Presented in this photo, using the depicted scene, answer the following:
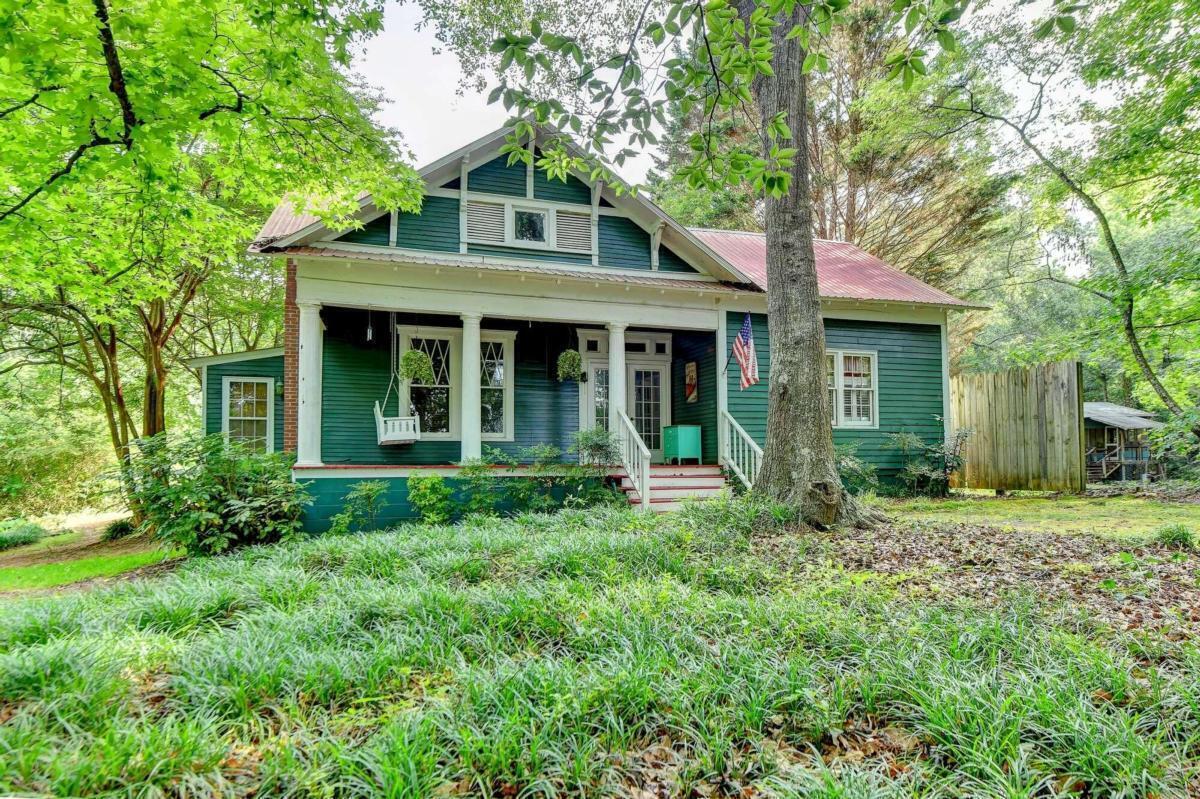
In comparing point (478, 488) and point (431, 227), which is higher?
point (431, 227)

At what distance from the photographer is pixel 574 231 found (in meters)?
10.6

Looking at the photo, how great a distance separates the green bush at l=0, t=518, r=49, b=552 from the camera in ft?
43.4

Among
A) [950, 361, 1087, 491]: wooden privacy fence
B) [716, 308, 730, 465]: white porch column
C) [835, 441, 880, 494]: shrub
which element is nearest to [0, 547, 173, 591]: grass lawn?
[716, 308, 730, 465]: white porch column

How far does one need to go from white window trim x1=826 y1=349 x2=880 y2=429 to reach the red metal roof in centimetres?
119

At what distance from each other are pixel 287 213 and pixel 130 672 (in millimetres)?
10470

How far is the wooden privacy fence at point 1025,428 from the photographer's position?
→ 12031mm


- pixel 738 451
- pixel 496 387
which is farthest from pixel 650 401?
pixel 496 387

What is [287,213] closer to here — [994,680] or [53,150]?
[53,150]

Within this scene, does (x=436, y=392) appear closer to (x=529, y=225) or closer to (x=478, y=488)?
(x=478, y=488)

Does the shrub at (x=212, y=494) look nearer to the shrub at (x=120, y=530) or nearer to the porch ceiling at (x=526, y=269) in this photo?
the porch ceiling at (x=526, y=269)

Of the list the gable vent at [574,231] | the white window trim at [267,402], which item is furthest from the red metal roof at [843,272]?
the white window trim at [267,402]

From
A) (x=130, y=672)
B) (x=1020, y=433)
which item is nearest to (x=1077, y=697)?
(x=130, y=672)

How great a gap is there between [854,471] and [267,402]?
11580 mm

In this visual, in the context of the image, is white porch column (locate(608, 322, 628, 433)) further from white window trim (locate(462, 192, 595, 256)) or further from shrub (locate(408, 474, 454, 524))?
shrub (locate(408, 474, 454, 524))
